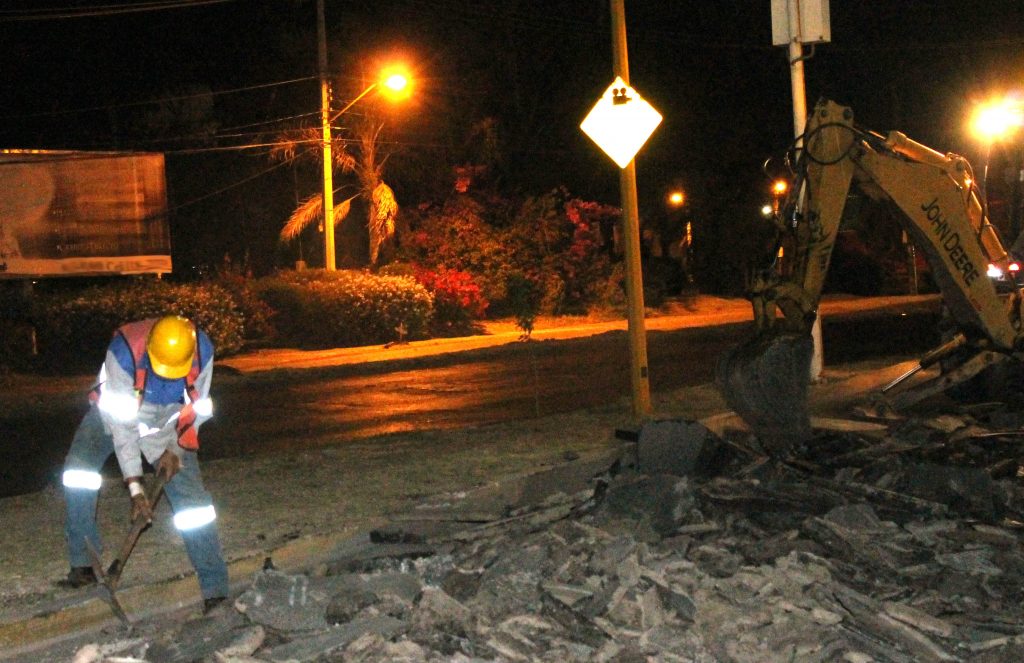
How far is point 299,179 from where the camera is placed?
3553 centimetres

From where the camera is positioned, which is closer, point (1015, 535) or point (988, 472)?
point (1015, 535)

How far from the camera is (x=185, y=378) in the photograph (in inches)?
267

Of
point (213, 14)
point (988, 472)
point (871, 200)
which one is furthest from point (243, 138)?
point (988, 472)

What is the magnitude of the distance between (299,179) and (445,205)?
5.00 meters

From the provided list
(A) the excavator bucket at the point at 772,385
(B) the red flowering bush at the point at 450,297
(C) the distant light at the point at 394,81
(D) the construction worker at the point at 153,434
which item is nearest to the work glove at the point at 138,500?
(D) the construction worker at the point at 153,434

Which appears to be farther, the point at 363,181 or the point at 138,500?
the point at 363,181

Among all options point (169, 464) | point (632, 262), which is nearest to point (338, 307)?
point (632, 262)

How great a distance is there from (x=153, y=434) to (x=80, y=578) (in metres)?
1.04

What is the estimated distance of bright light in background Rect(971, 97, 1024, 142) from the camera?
13.4m

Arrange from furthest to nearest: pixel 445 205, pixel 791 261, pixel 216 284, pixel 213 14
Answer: pixel 213 14 → pixel 445 205 → pixel 216 284 → pixel 791 261

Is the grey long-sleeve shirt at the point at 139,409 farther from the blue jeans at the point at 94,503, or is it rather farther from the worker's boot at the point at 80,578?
the worker's boot at the point at 80,578

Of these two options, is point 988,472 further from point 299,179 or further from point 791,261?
point 299,179

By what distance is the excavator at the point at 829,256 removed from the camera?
1059cm

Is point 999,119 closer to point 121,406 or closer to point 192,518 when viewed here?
point 192,518
